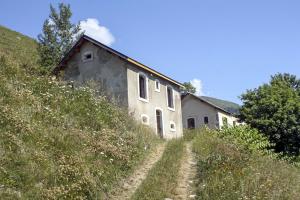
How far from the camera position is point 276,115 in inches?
1268

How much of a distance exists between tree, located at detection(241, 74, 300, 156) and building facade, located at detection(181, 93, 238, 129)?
393 inches

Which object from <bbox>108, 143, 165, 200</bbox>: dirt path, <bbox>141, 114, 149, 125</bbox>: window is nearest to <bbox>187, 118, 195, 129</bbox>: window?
<bbox>141, 114, 149, 125</bbox>: window

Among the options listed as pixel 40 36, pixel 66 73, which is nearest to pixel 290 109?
pixel 66 73

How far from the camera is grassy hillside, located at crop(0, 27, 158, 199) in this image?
10885 millimetres

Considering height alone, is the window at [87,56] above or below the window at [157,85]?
above

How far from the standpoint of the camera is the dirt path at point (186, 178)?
1253cm

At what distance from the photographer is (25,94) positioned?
16.1 m

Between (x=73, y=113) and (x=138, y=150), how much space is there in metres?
3.16

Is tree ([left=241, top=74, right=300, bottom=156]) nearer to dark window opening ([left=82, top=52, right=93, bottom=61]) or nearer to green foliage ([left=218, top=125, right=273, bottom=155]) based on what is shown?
green foliage ([left=218, top=125, right=273, bottom=155])

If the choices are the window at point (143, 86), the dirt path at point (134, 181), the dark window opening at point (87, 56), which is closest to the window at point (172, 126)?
the window at point (143, 86)

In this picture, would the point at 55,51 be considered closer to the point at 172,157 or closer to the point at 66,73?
the point at 66,73

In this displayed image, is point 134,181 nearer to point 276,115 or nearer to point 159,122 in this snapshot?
point 159,122

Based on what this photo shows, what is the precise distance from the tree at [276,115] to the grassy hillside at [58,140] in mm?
14920

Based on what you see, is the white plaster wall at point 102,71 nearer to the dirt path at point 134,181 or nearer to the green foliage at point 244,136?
the green foliage at point 244,136
